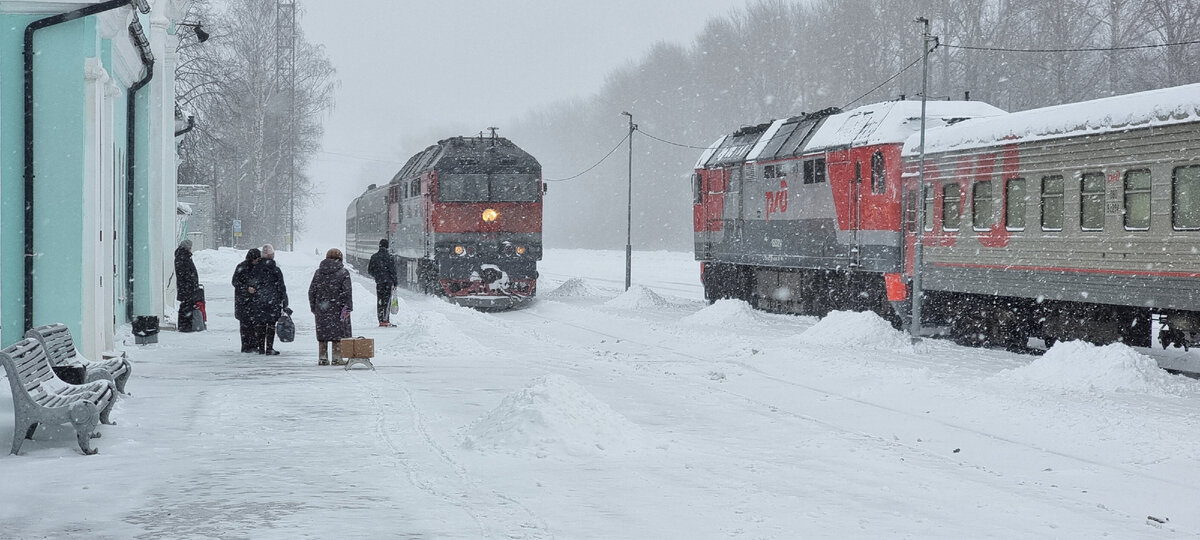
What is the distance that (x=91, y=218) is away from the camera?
46.7 ft

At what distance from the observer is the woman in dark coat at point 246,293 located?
16828mm

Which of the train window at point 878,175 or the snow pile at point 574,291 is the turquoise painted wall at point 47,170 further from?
the snow pile at point 574,291

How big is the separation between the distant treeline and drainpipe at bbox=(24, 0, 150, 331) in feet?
102

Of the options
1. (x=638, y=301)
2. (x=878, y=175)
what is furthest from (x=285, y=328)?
(x=638, y=301)

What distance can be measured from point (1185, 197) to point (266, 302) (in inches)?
462

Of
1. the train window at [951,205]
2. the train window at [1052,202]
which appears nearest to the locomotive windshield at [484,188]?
the train window at [951,205]

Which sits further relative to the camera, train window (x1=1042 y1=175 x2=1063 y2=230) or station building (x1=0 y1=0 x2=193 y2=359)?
train window (x1=1042 y1=175 x2=1063 y2=230)

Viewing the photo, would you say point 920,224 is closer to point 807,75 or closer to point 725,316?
point 725,316

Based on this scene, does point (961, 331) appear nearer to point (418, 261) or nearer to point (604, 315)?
point (604, 315)

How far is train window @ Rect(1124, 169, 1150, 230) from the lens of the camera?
1571cm

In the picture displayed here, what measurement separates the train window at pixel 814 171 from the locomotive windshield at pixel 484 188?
718 cm

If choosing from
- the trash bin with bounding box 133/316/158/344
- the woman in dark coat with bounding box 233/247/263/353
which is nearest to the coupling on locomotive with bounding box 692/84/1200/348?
the woman in dark coat with bounding box 233/247/263/353

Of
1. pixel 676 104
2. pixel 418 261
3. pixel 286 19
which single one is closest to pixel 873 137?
pixel 418 261

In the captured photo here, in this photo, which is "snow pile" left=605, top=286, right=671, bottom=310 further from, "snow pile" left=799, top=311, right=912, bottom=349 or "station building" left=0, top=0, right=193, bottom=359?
"station building" left=0, top=0, right=193, bottom=359
